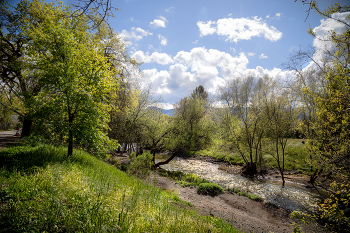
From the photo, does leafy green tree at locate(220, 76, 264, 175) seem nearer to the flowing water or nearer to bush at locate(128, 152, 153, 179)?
the flowing water

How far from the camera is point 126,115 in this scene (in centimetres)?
1817

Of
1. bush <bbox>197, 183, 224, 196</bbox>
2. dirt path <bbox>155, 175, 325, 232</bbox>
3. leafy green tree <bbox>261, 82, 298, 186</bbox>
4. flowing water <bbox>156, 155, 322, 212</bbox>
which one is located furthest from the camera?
leafy green tree <bbox>261, 82, 298, 186</bbox>

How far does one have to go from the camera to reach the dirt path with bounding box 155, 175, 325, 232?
24.3 ft

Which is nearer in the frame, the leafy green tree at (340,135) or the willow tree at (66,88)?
the leafy green tree at (340,135)

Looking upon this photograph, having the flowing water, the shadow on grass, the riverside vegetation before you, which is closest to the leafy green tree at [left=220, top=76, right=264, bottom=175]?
the riverside vegetation

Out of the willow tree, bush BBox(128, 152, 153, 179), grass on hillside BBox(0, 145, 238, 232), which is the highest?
the willow tree

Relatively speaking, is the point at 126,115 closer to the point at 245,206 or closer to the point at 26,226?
the point at 245,206

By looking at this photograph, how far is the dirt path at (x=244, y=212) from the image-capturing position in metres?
7.41

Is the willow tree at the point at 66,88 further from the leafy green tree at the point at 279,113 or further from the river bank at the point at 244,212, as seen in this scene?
the leafy green tree at the point at 279,113

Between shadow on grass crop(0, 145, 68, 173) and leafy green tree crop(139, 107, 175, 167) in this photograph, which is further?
leafy green tree crop(139, 107, 175, 167)

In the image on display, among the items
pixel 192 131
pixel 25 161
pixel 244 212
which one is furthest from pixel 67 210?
pixel 192 131

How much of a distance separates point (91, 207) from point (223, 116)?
62.3 feet

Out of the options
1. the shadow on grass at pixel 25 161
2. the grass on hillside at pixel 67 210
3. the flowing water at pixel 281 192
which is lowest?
the flowing water at pixel 281 192

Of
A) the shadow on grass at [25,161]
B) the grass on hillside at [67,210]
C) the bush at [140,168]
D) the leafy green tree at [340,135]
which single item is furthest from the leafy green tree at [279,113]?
the shadow on grass at [25,161]
